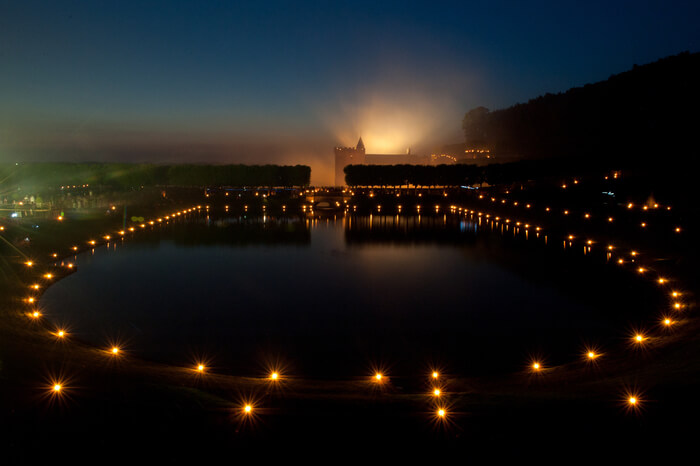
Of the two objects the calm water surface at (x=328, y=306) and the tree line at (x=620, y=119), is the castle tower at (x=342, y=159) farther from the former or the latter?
the calm water surface at (x=328, y=306)

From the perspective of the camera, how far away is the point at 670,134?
22766mm

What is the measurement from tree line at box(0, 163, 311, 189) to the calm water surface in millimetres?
32995

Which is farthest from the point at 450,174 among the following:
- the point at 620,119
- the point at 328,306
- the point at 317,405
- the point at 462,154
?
the point at 317,405

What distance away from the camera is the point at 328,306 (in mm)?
7500

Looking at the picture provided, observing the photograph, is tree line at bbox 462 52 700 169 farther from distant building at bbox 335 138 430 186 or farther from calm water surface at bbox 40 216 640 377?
distant building at bbox 335 138 430 186

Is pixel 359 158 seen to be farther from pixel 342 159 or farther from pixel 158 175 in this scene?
pixel 158 175

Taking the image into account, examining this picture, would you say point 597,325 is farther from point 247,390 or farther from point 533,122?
point 533,122

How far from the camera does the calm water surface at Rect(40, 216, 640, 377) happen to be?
5703 millimetres

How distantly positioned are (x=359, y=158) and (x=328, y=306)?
67.3 m

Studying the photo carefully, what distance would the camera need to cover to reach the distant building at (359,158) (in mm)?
69750

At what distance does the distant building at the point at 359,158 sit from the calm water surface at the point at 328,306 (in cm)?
5269

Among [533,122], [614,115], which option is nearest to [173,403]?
[614,115]

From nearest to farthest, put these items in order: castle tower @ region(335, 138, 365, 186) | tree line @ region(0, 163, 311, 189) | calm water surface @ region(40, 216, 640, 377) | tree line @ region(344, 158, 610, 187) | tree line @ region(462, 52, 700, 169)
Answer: calm water surface @ region(40, 216, 640, 377), tree line @ region(462, 52, 700, 169), tree line @ region(344, 158, 610, 187), tree line @ region(0, 163, 311, 189), castle tower @ region(335, 138, 365, 186)

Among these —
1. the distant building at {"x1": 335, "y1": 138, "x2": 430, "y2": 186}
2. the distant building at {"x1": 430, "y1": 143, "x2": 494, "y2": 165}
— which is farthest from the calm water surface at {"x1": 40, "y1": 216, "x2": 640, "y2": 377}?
the distant building at {"x1": 335, "y1": 138, "x2": 430, "y2": 186}
